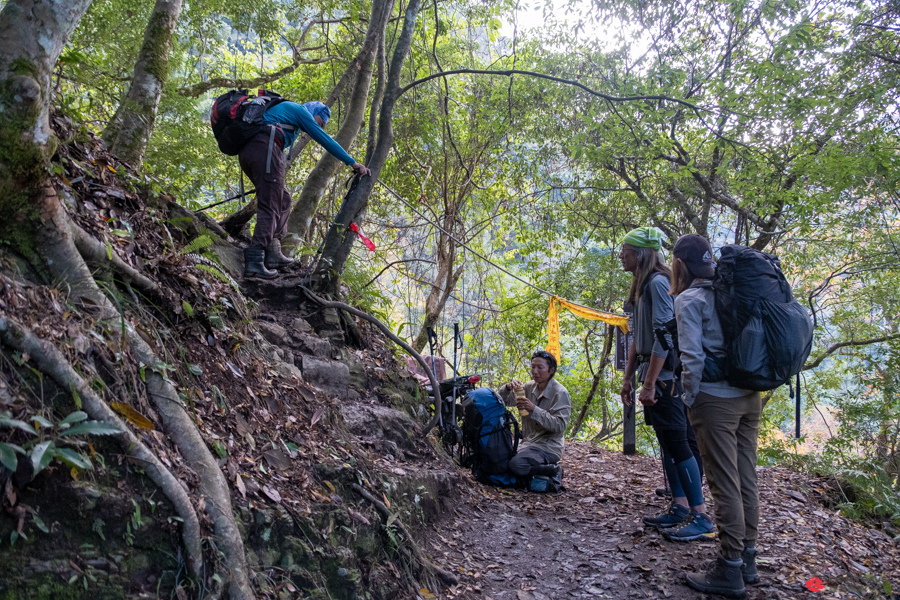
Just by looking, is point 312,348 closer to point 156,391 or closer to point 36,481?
point 156,391

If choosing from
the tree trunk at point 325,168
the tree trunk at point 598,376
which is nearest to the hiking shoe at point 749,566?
the tree trunk at point 325,168

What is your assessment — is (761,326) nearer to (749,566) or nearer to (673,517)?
(749,566)

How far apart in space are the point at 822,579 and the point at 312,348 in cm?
332

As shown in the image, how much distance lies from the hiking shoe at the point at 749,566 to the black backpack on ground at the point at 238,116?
401 cm

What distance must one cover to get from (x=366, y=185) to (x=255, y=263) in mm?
1042

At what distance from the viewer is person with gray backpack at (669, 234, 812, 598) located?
2.47m

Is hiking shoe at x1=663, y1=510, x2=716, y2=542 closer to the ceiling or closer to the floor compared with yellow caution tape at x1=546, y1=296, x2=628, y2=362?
closer to the floor

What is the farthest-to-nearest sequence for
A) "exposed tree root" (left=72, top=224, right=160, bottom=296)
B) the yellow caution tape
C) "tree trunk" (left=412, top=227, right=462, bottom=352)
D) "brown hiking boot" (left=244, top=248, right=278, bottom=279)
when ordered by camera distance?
"tree trunk" (left=412, top=227, right=462, bottom=352) → the yellow caution tape → "brown hiking boot" (left=244, top=248, right=278, bottom=279) → "exposed tree root" (left=72, top=224, right=160, bottom=296)

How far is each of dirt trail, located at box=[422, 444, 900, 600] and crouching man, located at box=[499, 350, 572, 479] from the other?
253 mm

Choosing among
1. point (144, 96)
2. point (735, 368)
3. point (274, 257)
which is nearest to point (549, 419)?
point (735, 368)

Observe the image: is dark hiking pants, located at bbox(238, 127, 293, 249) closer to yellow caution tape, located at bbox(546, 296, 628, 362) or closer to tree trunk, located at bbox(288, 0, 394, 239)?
tree trunk, located at bbox(288, 0, 394, 239)

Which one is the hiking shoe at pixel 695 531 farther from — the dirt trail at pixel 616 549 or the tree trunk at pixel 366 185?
the tree trunk at pixel 366 185

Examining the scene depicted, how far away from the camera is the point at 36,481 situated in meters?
1.42

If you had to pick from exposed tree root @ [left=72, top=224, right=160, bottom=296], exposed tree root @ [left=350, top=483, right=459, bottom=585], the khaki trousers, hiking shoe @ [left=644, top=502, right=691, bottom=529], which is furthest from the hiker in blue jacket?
hiking shoe @ [left=644, top=502, right=691, bottom=529]
